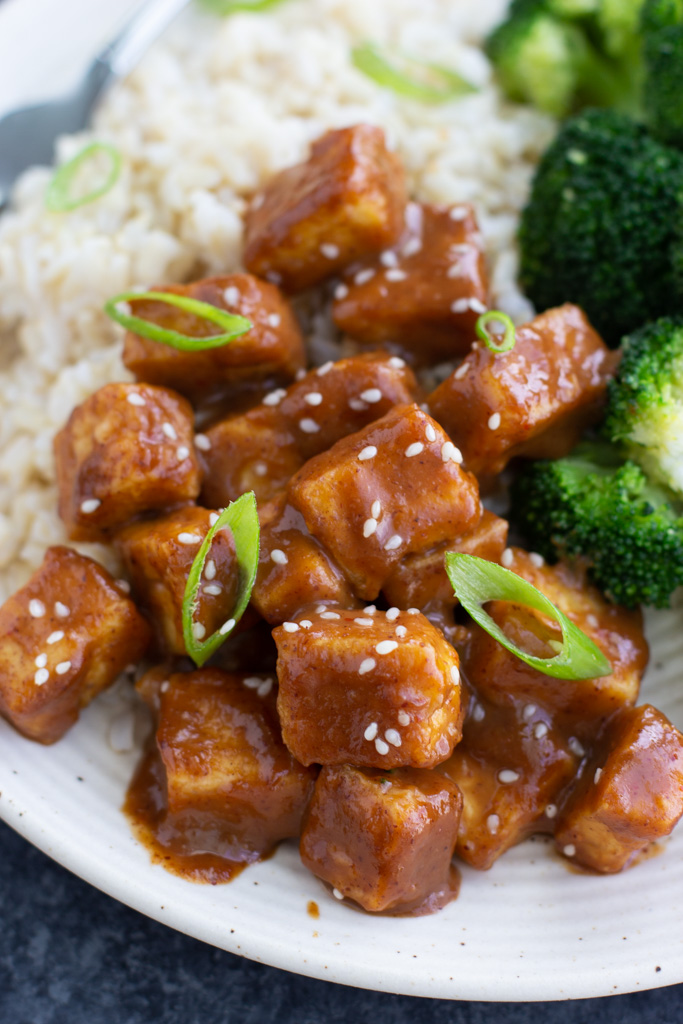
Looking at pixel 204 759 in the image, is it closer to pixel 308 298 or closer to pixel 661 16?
pixel 308 298

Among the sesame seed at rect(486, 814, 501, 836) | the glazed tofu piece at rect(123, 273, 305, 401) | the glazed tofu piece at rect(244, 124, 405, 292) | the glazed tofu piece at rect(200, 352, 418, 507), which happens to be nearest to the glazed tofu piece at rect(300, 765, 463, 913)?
the sesame seed at rect(486, 814, 501, 836)

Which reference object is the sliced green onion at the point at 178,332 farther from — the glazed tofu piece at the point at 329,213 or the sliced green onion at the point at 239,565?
the sliced green onion at the point at 239,565

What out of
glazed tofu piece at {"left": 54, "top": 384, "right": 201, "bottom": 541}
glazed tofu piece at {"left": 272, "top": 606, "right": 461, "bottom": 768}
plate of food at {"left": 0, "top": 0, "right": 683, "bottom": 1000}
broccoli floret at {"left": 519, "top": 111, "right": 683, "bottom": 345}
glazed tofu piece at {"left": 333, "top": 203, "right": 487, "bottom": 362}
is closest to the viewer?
glazed tofu piece at {"left": 272, "top": 606, "right": 461, "bottom": 768}

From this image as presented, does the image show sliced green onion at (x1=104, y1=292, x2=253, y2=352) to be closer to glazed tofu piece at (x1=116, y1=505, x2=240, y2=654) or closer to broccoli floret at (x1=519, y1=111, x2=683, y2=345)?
glazed tofu piece at (x1=116, y1=505, x2=240, y2=654)

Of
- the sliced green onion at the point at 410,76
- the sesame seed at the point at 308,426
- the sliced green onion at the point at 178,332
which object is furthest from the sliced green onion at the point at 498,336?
the sliced green onion at the point at 410,76

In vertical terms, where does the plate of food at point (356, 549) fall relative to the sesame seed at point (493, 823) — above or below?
above

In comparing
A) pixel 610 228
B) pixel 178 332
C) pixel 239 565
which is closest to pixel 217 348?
pixel 178 332

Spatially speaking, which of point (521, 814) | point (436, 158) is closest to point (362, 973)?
point (521, 814)
